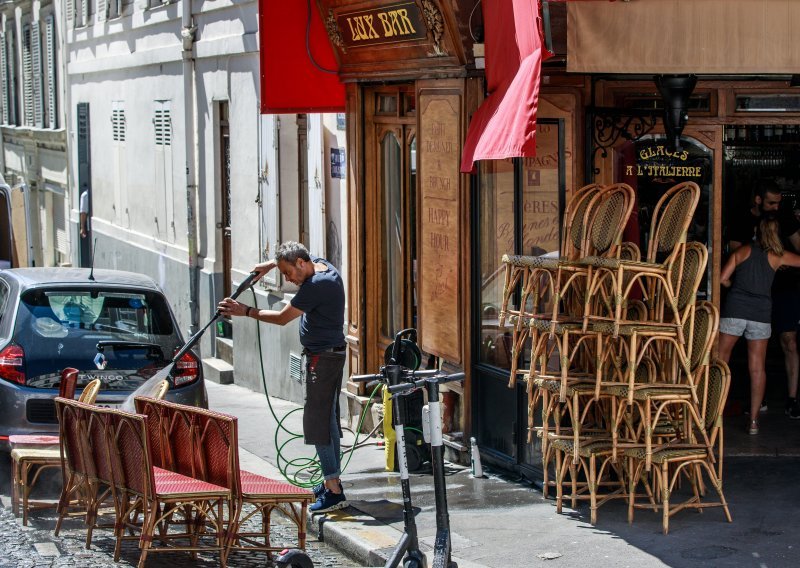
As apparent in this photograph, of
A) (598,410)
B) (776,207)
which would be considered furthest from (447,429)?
(776,207)

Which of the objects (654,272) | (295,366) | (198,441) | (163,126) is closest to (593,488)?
(654,272)

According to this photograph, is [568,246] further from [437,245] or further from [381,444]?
[381,444]

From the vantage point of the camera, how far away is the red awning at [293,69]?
40.8 feet

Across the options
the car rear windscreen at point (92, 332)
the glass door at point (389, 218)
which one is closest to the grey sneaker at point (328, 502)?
the car rear windscreen at point (92, 332)

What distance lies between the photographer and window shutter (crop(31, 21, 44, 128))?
1171 inches

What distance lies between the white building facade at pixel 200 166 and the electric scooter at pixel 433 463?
536 cm

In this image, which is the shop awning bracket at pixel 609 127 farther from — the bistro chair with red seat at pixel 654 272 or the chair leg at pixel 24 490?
the chair leg at pixel 24 490

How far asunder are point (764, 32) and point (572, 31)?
106 centimetres

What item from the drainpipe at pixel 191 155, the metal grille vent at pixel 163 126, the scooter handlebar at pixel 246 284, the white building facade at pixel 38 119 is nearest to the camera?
the scooter handlebar at pixel 246 284

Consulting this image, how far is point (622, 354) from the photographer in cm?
819

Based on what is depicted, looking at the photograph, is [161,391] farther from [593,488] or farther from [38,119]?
[38,119]

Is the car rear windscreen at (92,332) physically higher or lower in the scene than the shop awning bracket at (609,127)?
lower

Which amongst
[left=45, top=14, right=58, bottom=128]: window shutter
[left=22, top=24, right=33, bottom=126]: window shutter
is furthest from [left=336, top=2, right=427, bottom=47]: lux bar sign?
[left=22, top=24, right=33, bottom=126]: window shutter

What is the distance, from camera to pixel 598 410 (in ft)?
28.3
